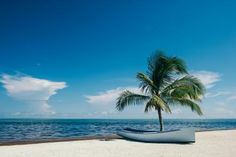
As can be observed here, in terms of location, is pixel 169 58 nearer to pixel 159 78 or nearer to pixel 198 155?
pixel 159 78

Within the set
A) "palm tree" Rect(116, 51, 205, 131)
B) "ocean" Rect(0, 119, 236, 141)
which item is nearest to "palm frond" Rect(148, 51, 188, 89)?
"palm tree" Rect(116, 51, 205, 131)

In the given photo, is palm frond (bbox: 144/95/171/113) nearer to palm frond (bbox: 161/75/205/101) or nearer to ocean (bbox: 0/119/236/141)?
palm frond (bbox: 161/75/205/101)

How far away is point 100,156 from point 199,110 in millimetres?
9052

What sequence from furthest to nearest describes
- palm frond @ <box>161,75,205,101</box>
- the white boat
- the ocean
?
the ocean, palm frond @ <box>161,75,205,101</box>, the white boat

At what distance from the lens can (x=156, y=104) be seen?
16.0 metres

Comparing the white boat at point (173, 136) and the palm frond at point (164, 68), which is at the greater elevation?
the palm frond at point (164, 68)

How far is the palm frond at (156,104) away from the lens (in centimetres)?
1571

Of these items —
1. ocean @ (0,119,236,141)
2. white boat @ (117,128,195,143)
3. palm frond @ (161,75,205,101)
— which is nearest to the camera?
white boat @ (117,128,195,143)

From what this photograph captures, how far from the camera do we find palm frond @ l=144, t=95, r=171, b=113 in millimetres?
15709

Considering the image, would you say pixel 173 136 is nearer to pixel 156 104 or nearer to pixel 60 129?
pixel 156 104

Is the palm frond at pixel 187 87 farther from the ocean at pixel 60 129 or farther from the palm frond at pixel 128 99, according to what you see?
the ocean at pixel 60 129

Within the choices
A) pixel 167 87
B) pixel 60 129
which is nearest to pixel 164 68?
pixel 167 87

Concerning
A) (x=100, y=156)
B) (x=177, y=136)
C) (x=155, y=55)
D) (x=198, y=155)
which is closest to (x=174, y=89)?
(x=155, y=55)

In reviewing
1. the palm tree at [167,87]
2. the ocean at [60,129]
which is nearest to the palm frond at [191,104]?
the palm tree at [167,87]
